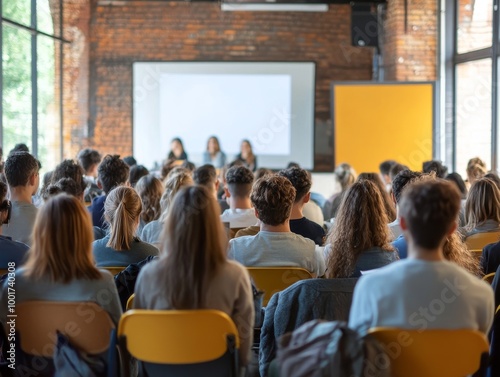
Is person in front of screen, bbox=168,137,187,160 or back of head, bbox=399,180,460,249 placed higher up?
person in front of screen, bbox=168,137,187,160

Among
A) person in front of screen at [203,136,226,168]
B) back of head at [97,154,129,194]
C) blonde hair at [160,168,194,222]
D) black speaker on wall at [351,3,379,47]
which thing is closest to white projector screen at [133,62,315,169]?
person in front of screen at [203,136,226,168]

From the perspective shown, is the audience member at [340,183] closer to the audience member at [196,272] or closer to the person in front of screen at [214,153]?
the audience member at [196,272]

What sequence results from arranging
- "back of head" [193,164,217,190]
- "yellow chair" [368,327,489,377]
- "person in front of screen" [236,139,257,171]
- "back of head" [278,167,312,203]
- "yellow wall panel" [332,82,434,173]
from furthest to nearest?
1. "person in front of screen" [236,139,257,171]
2. "yellow wall panel" [332,82,434,173]
3. "back of head" [193,164,217,190]
4. "back of head" [278,167,312,203]
5. "yellow chair" [368,327,489,377]

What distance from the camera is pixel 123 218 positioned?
371cm

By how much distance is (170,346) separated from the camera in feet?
8.34

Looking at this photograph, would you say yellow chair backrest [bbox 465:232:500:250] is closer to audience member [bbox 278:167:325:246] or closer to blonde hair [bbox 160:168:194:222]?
audience member [bbox 278:167:325:246]

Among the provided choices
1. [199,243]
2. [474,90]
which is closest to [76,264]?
[199,243]

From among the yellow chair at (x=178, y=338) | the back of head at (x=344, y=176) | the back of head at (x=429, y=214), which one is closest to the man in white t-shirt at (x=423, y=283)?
the back of head at (x=429, y=214)

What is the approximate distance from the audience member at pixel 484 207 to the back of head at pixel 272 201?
124cm

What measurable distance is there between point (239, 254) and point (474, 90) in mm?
6978

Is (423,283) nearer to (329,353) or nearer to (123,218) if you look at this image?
(329,353)

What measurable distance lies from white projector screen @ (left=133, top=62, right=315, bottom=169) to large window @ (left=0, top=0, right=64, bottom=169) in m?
1.44

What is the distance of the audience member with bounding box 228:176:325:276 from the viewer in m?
3.71

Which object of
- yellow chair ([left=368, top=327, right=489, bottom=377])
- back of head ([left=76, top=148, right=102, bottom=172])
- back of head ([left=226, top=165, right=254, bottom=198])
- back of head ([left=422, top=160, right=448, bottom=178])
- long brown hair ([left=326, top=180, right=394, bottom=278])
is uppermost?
back of head ([left=76, top=148, right=102, bottom=172])
